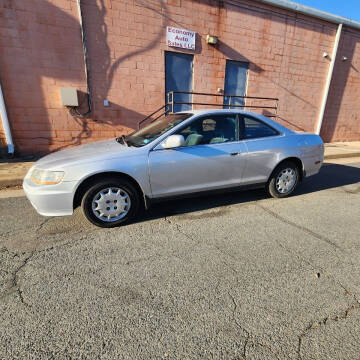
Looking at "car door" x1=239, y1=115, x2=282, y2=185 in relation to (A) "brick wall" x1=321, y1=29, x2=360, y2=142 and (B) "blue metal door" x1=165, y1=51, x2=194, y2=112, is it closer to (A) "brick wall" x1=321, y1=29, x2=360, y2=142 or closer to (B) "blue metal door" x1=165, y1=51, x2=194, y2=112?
(B) "blue metal door" x1=165, y1=51, x2=194, y2=112

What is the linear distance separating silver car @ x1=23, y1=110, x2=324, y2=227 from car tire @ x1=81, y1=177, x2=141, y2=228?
1 centimetres

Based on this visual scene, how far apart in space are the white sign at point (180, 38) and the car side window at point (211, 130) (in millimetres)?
5195

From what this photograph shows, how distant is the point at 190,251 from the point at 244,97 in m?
7.37

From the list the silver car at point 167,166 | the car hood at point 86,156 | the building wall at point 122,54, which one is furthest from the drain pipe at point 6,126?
the car hood at point 86,156

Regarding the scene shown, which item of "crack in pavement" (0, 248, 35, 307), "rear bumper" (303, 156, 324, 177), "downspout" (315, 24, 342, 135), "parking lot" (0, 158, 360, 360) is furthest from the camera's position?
"downspout" (315, 24, 342, 135)

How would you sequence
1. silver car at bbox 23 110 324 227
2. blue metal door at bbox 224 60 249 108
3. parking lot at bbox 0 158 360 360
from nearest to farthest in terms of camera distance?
1. parking lot at bbox 0 158 360 360
2. silver car at bbox 23 110 324 227
3. blue metal door at bbox 224 60 249 108

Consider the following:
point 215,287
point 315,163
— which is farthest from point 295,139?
point 215,287

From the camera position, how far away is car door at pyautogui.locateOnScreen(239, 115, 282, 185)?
3555 millimetres

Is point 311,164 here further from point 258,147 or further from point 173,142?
point 173,142

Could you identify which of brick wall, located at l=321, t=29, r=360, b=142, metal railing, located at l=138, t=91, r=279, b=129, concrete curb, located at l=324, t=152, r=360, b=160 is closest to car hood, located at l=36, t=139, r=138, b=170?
metal railing, located at l=138, t=91, r=279, b=129

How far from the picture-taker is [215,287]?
78.4 inches

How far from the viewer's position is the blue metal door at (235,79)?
8.33m

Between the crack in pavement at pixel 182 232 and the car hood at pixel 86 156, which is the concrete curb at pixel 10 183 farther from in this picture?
the crack in pavement at pixel 182 232

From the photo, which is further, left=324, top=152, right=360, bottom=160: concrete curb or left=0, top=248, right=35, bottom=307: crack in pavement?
left=324, top=152, right=360, bottom=160: concrete curb
